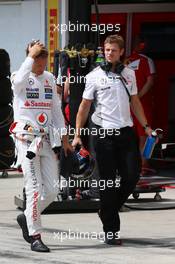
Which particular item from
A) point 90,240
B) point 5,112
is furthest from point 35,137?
point 5,112

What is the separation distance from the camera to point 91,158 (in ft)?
35.0

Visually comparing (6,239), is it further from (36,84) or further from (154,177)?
(154,177)

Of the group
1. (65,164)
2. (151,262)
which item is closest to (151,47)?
(65,164)

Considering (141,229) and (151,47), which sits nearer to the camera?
(141,229)

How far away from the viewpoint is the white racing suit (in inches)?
344

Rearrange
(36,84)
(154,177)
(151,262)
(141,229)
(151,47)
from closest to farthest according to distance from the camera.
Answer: (151,262) → (36,84) → (141,229) → (154,177) → (151,47)

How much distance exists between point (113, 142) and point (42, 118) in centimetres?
71

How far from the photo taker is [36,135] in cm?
881

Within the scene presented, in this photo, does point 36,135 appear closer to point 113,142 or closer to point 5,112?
point 113,142

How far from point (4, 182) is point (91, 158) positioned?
397cm

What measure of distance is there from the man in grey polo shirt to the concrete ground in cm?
32

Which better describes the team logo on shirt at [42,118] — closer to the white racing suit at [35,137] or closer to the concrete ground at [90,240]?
the white racing suit at [35,137]

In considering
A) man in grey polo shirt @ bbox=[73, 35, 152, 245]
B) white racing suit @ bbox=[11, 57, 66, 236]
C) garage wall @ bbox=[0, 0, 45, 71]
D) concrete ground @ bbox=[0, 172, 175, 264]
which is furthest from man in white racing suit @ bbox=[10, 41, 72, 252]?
garage wall @ bbox=[0, 0, 45, 71]

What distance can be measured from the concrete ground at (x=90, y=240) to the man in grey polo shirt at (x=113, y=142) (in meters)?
0.32
